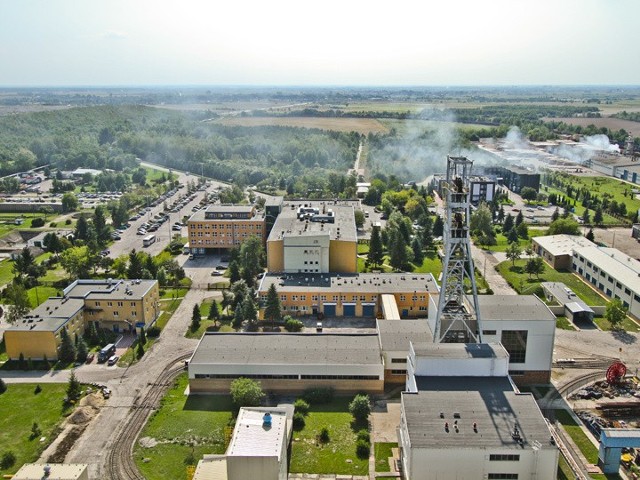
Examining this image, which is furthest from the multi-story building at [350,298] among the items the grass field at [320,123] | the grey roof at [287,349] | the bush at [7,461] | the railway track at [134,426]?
the grass field at [320,123]

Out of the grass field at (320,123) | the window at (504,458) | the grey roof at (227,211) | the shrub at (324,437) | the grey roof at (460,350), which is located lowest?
the shrub at (324,437)

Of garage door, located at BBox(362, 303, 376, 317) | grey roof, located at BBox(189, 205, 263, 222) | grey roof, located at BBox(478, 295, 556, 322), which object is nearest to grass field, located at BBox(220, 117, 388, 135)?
grey roof, located at BBox(189, 205, 263, 222)

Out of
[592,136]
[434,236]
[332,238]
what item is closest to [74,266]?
[332,238]

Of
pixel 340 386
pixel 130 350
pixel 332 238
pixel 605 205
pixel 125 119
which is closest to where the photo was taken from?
pixel 340 386

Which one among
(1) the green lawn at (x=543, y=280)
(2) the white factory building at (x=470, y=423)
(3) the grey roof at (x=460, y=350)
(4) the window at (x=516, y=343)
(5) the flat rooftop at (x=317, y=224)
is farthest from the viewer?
(5) the flat rooftop at (x=317, y=224)

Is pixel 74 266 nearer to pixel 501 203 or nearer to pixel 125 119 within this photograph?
pixel 501 203

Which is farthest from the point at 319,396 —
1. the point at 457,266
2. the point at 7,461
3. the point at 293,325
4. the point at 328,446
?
the point at 7,461

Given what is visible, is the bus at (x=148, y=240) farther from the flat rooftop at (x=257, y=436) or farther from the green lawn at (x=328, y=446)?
the flat rooftop at (x=257, y=436)
